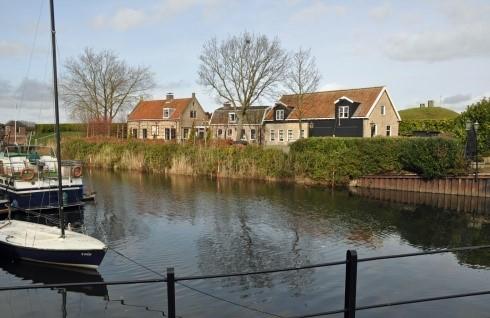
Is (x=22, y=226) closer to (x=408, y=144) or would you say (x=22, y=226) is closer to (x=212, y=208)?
(x=212, y=208)

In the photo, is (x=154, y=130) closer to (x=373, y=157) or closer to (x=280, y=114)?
(x=280, y=114)

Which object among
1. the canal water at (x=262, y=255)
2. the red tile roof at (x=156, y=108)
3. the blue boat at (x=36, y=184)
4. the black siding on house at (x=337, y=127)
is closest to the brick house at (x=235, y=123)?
the red tile roof at (x=156, y=108)

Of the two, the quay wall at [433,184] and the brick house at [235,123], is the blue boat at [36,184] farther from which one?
the brick house at [235,123]

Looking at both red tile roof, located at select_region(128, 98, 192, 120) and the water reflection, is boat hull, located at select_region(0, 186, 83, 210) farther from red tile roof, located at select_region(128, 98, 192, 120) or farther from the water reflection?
red tile roof, located at select_region(128, 98, 192, 120)

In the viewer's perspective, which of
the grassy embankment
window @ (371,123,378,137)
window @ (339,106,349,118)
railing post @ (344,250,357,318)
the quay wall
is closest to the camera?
railing post @ (344,250,357,318)

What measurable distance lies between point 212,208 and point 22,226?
10.2 meters

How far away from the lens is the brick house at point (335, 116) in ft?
152

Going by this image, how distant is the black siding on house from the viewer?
46.2m

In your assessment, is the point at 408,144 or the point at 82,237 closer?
the point at 82,237

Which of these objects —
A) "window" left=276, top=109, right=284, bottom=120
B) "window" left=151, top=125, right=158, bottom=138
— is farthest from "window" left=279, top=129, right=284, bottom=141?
"window" left=151, top=125, right=158, bottom=138

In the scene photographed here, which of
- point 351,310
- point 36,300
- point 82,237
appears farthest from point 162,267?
point 351,310

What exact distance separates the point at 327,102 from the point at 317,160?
19.2 meters

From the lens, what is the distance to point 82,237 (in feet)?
41.6

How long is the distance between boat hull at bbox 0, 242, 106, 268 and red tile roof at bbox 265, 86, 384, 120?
37.8 meters
